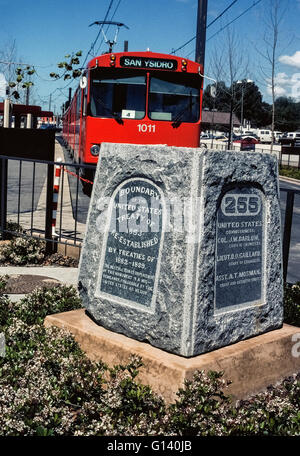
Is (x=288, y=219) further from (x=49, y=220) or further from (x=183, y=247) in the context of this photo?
(x=49, y=220)

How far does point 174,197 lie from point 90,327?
1107mm

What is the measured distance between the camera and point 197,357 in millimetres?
3527

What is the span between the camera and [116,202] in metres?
3.95

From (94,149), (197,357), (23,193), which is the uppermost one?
(94,149)

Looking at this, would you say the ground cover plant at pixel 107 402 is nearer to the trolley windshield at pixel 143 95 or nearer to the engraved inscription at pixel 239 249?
the engraved inscription at pixel 239 249

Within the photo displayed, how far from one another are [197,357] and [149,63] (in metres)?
11.2

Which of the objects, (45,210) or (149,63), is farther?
(149,63)

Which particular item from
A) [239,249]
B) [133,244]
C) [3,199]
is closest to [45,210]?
[3,199]

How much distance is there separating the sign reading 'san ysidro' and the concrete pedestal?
10303 mm

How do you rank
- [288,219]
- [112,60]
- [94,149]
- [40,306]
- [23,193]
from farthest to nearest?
[23,193] < [94,149] < [112,60] < [288,219] < [40,306]

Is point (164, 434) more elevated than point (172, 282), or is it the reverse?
point (172, 282)

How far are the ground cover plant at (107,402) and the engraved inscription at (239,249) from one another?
1.92 feet
